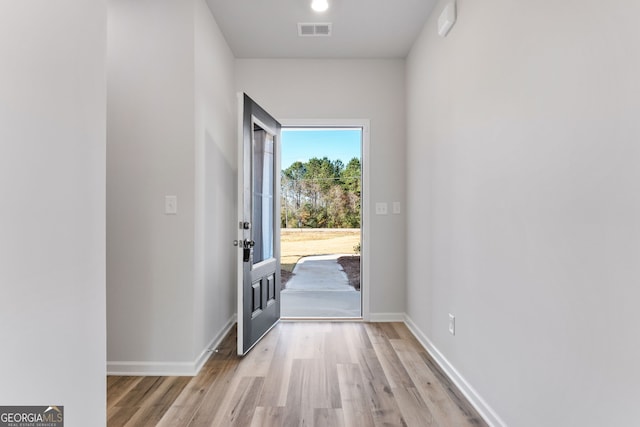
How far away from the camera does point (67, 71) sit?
3.80 ft

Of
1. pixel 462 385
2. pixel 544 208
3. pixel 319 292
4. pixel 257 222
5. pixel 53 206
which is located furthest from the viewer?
Answer: pixel 319 292

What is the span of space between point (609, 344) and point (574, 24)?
108cm

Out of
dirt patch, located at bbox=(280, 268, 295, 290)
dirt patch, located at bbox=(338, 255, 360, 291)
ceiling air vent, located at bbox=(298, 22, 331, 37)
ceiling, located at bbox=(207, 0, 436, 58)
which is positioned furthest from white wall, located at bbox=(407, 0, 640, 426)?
dirt patch, located at bbox=(280, 268, 295, 290)

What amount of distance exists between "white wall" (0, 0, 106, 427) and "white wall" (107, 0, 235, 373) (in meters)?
1.06

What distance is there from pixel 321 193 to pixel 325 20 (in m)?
5.23

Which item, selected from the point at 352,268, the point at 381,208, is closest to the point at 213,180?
the point at 381,208

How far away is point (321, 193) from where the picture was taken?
8.02m

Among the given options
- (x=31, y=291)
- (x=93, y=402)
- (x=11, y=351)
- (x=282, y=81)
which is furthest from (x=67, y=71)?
(x=282, y=81)

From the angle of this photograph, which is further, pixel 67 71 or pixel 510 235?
pixel 510 235

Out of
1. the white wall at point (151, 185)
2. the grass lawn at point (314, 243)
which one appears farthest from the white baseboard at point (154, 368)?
the grass lawn at point (314, 243)

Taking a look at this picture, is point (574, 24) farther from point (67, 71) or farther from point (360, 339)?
point (360, 339)

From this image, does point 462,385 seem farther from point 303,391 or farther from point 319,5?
point 319,5

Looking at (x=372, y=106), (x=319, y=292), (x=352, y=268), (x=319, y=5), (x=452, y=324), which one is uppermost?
(x=319, y=5)

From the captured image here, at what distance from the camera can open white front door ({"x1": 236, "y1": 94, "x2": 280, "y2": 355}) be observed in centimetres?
273
